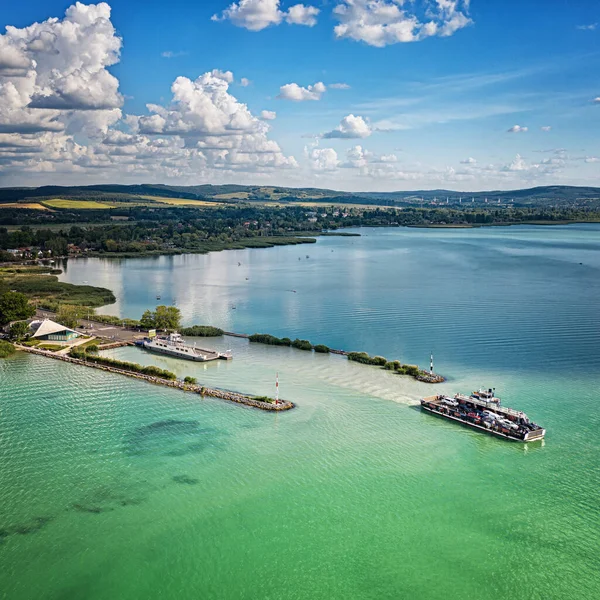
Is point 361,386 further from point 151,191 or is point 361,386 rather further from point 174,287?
point 151,191

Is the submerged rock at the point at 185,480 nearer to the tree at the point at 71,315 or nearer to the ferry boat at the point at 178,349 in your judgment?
the ferry boat at the point at 178,349

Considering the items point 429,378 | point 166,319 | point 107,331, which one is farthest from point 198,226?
point 429,378

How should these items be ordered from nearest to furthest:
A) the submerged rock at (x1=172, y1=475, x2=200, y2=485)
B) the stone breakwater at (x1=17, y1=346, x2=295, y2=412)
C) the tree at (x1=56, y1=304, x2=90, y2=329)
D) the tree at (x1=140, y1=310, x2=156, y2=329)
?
the submerged rock at (x1=172, y1=475, x2=200, y2=485), the stone breakwater at (x1=17, y1=346, x2=295, y2=412), the tree at (x1=56, y1=304, x2=90, y2=329), the tree at (x1=140, y1=310, x2=156, y2=329)

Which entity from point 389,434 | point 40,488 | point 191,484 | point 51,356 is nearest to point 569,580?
point 389,434

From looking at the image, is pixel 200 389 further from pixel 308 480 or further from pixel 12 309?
pixel 12 309

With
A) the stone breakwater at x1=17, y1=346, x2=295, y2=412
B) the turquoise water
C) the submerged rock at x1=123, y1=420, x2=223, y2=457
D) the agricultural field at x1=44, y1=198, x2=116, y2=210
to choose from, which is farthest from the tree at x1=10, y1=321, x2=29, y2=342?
the agricultural field at x1=44, y1=198, x2=116, y2=210

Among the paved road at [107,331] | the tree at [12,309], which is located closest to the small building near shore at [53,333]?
the paved road at [107,331]

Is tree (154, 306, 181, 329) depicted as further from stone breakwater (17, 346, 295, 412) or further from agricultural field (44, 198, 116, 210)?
agricultural field (44, 198, 116, 210)

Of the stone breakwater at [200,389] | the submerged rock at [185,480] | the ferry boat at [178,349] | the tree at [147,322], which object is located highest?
the tree at [147,322]
